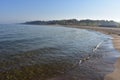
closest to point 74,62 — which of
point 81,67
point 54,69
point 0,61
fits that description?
point 81,67

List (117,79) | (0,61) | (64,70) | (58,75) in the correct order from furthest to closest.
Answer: (0,61)
(64,70)
(58,75)
(117,79)

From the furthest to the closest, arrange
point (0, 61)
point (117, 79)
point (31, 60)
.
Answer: point (31, 60) < point (0, 61) < point (117, 79)

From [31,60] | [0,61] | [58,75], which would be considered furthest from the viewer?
[31,60]

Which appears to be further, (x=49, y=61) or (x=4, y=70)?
(x=49, y=61)

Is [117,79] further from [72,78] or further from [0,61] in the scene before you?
[0,61]

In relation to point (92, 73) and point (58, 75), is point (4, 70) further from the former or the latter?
point (92, 73)

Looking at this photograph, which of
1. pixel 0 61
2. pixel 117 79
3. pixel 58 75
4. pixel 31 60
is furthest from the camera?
pixel 31 60

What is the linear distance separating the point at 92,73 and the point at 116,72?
157 centimetres

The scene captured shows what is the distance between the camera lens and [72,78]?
33.6 ft

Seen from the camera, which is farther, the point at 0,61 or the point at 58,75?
the point at 0,61

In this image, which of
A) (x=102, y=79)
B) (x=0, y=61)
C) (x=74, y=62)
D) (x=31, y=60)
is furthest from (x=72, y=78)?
(x=0, y=61)

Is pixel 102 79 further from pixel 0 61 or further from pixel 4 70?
pixel 0 61

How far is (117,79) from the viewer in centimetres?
991

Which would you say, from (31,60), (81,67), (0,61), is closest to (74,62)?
(81,67)
